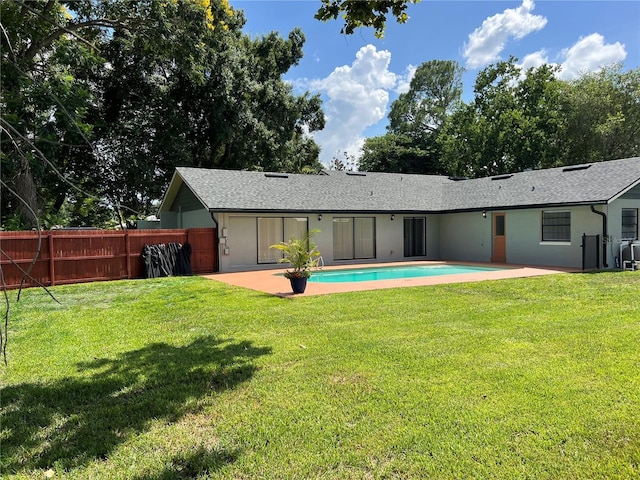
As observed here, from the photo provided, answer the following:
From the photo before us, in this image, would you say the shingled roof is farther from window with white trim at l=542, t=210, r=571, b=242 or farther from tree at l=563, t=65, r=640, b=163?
tree at l=563, t=65, r=640, b=163

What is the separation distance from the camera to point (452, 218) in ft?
71.0

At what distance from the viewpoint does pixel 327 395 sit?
4203 millimetres

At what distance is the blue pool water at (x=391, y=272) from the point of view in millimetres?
15227

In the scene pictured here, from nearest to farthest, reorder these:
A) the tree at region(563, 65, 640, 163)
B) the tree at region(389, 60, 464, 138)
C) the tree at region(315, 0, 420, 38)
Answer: the tree at region(315, 0, 420, 38), the tree at region(563, 65, 640, 163), the tree at region(389, 60, 464, 138)

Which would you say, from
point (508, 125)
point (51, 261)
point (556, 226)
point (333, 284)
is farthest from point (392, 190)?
point (508, 125)

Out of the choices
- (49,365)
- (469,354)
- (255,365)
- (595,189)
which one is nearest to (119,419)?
(255,365)

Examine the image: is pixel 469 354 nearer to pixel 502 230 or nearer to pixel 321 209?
pixel 321 209

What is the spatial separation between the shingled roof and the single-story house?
6cm

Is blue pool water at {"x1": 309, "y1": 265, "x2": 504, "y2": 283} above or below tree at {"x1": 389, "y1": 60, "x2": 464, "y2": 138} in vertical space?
below

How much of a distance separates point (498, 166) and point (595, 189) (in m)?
20.7

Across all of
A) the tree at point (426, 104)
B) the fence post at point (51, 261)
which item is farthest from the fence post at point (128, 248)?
the tree at point (426, 104)

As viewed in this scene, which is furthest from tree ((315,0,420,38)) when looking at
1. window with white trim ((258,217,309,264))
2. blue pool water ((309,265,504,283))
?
window with white trim ((258,217,309,264))

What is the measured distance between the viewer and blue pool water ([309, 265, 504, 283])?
15.2m

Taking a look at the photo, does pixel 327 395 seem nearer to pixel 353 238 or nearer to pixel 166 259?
pixel 166 259
